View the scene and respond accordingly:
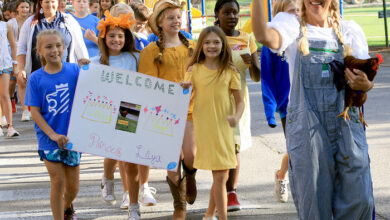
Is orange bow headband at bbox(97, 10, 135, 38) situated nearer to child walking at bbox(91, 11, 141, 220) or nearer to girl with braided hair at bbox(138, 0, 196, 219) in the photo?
child walking at bbox(91, 11, 141, 220)

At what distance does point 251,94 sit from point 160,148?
925 cm

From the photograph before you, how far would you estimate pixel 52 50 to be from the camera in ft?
19.4

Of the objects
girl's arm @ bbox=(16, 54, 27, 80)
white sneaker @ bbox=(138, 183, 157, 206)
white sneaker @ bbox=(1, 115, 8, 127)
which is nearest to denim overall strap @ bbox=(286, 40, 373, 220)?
white sneaker @ bbox=(138, 183, 157, 206)

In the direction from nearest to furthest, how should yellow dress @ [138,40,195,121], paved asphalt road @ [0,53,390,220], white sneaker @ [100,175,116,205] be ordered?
yellow dress @ [138,40,195,121] → paved asphalt road @ [0,53,390,220] → white sneaker @ [100,175,116,205]

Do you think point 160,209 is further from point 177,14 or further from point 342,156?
point 342,156

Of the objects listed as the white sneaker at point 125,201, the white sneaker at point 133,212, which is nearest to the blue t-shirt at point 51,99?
the white sneaker at point 133,212

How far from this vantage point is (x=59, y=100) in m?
5.88

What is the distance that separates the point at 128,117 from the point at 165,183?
2194mm

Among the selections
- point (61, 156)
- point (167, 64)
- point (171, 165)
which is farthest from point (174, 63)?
→ point (61, 156)

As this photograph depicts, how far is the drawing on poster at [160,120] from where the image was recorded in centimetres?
601

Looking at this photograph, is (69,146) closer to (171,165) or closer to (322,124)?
(171,165)

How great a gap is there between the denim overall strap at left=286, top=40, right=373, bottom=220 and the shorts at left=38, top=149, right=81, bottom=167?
2253 millimetres

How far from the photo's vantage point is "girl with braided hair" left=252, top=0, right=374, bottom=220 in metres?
4.17

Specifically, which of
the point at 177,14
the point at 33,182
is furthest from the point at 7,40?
the point at 177,14
